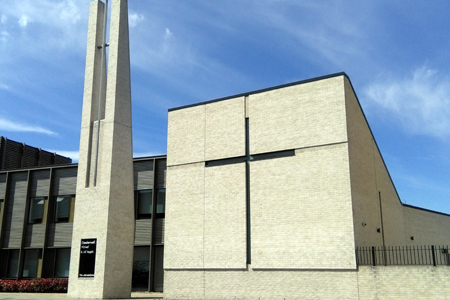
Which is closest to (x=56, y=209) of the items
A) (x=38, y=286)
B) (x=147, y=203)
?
(x=38, y=286)

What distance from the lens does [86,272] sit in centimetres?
2688

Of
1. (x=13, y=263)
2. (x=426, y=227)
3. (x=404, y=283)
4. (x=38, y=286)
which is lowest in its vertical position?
(x=38, y=286)

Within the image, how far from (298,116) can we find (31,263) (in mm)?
23524

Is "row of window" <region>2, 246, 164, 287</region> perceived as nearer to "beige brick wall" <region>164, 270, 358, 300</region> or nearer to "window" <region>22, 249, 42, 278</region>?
"window" <region>22, 249, 42, 278</region>

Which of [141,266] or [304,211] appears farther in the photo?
[141,266]

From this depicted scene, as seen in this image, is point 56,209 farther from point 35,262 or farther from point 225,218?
point 225,218

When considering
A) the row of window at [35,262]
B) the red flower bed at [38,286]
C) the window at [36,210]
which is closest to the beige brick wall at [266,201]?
the red flower bed at [38,286]

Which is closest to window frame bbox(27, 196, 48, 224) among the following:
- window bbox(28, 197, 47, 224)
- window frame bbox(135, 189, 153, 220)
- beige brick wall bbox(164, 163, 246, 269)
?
window bbox(28, 197, 47, 224)

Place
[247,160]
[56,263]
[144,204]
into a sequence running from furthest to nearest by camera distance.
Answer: [56,263]
[144,204]
[247,160]

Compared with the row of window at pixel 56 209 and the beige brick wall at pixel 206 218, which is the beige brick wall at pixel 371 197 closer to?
the beige brick wall at pixel 206 218

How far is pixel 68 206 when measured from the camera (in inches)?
1389

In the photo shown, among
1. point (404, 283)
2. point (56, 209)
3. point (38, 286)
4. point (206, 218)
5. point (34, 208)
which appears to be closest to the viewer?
point (404, 283)

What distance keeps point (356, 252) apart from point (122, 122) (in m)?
15.4

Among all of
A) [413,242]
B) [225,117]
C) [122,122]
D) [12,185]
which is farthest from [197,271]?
[12,185]
